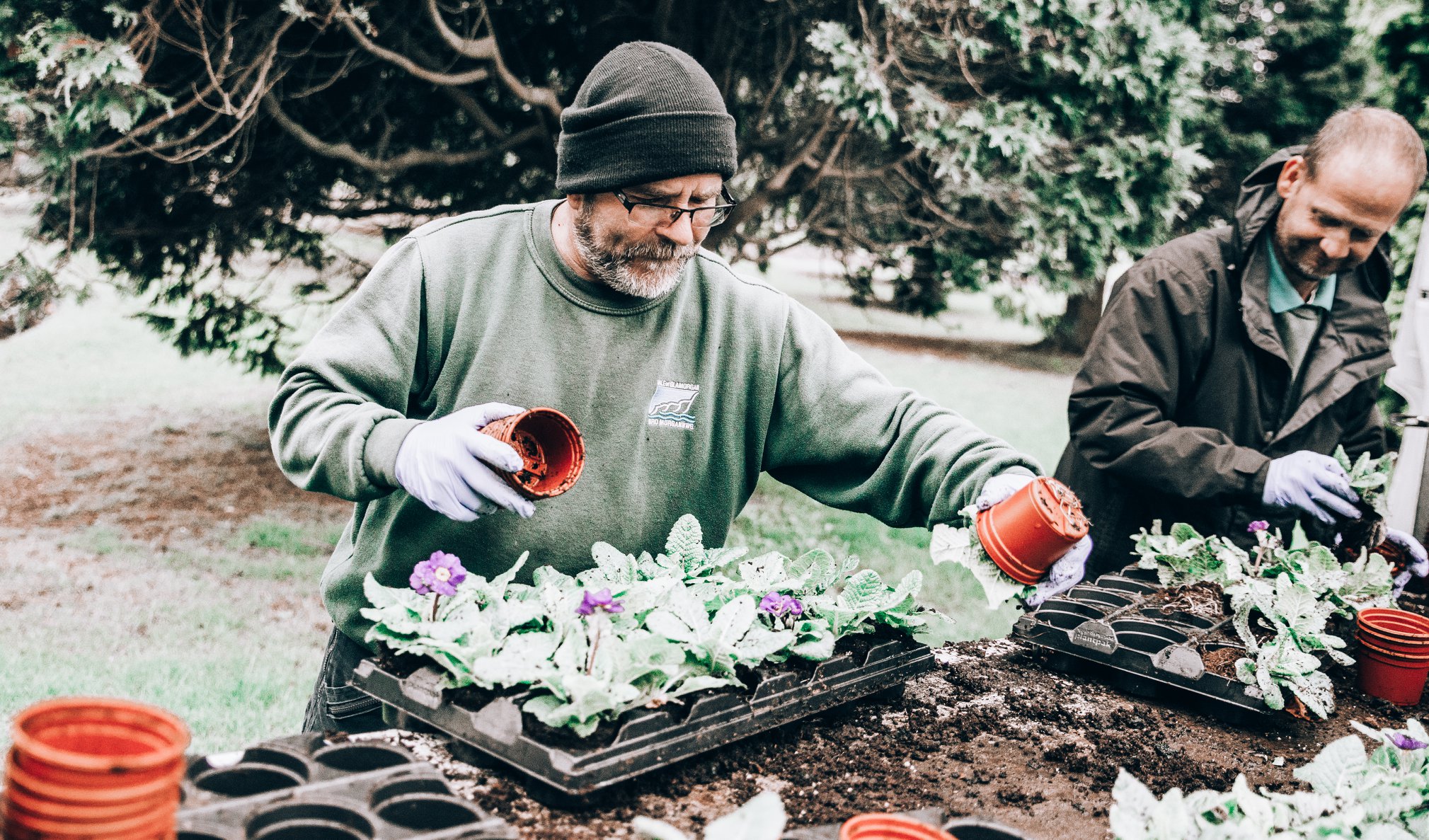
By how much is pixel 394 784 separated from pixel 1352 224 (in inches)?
A: 105

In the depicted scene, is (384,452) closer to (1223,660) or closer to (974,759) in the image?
(974,759)

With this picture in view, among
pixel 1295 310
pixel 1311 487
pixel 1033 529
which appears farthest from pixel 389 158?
pixel 1033 529

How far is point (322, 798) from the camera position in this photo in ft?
4.20

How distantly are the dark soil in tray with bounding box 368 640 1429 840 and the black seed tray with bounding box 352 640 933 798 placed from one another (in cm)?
5

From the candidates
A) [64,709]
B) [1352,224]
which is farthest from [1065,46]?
[64,709]

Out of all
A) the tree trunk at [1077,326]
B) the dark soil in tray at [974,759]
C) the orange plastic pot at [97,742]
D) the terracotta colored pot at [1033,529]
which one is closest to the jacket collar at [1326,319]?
the dark soil in tray at [974,759]

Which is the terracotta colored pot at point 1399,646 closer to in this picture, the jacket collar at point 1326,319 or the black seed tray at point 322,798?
the jacket collar at point 1326,319

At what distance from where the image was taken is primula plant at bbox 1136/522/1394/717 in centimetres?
213

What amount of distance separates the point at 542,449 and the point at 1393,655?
6.30 feet

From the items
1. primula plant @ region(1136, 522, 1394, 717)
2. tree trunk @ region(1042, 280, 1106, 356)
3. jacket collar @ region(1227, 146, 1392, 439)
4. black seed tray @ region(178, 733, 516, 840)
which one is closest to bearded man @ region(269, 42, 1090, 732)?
primula plant @ region(1136, 522, 1394, 717)

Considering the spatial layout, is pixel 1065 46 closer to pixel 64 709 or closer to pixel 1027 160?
pixel 1027 160

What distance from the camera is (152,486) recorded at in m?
6.91

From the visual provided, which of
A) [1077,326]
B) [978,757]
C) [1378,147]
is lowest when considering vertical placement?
[1077,326]

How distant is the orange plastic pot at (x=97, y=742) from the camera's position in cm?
97
